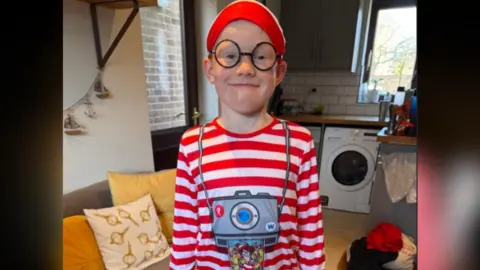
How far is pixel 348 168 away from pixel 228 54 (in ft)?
10.2

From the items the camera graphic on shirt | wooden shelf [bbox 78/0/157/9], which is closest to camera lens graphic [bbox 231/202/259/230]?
the camera graphic on shirt

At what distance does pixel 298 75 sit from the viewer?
4.08m

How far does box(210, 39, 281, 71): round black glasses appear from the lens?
0.62m

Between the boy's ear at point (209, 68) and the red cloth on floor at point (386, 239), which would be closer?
the boy's ear at point (209, 68)

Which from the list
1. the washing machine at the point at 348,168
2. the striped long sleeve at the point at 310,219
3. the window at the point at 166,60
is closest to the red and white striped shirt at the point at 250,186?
the striped long sleeve at the point at 310,219

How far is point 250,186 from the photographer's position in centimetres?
65

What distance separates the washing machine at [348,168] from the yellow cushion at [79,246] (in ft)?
8.35

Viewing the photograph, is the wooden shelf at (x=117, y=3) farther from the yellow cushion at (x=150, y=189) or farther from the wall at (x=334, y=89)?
the wall at (x=334, y=89)

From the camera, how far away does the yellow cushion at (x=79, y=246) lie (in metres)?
1.39

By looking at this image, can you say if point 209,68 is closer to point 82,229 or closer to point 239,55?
point 239,55

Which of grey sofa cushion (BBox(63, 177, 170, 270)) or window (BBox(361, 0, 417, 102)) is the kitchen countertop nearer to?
window (BBox(361, 0, 417, 102))

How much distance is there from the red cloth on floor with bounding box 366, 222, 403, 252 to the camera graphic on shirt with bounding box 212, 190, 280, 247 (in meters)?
1.71
